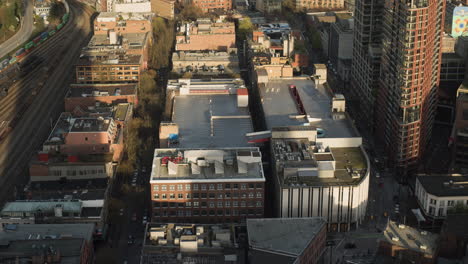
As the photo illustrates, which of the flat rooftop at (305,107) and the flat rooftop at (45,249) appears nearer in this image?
the flat rooftop at (45,249)

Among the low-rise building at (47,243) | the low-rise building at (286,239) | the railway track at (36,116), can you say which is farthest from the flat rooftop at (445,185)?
the railway track at (36,116)

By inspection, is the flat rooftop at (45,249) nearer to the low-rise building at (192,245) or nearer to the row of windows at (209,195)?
the low-rise building at (192,245)

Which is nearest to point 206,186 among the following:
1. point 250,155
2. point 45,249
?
point 250,155

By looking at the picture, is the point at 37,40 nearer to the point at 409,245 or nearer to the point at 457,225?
the point at 409,245

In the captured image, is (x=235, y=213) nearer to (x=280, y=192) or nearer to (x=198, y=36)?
(x=280, y=192)

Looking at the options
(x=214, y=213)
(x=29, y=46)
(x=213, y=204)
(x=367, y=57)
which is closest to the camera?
(x=213, y=204)

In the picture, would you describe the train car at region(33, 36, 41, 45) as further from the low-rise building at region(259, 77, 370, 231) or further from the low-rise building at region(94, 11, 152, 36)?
the low-rise building at region(259, 77, 370, 231)
